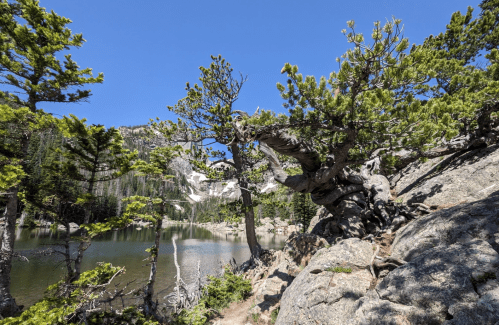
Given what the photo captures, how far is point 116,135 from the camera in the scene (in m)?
9.76

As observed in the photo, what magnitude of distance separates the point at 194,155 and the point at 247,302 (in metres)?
8.67

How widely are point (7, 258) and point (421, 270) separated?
14.6 metres

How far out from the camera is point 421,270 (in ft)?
15.4

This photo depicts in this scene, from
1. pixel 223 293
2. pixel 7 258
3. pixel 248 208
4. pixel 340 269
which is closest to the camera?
pixel 340 269

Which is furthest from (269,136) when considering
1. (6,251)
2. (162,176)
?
(6,251)

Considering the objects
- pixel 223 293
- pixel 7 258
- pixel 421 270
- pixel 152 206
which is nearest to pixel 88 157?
pixel 152 206

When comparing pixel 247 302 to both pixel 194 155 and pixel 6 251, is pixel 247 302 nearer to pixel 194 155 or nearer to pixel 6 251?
pixel 194 155

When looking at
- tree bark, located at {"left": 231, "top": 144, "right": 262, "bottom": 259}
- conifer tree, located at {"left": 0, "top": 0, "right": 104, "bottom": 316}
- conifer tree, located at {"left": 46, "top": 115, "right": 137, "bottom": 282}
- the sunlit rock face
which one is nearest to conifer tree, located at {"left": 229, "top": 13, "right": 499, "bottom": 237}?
the sunlit rock face

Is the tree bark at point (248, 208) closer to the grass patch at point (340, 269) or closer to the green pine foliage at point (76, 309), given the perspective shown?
the grass patch at point (340, 269)

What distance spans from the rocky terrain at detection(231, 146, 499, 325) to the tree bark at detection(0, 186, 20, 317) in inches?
394

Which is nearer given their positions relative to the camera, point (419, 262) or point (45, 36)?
point (419, 262)

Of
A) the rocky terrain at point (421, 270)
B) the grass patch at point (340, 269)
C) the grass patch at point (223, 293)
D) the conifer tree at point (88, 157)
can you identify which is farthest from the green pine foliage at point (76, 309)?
the grass patch at point (340, 269)

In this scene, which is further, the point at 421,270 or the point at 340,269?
the point at 340,269

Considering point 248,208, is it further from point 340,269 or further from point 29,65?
point 29,65
